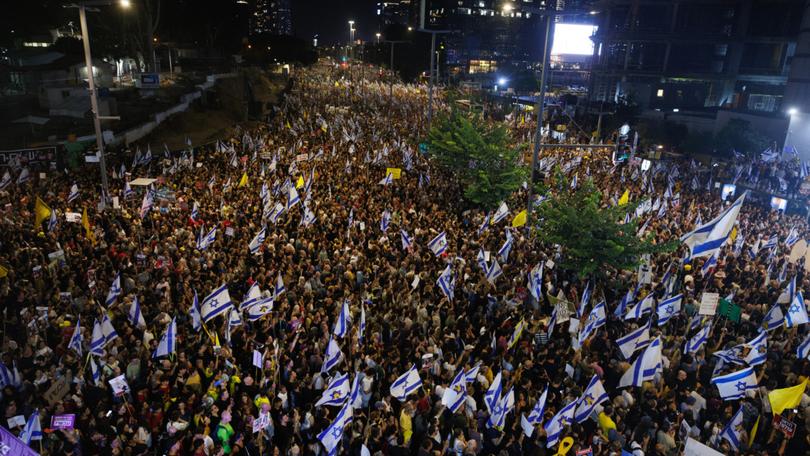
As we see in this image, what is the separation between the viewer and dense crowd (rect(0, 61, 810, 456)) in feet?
29.5

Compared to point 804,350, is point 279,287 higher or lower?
higher

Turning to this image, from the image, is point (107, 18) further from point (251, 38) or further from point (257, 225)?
point (251, 38)

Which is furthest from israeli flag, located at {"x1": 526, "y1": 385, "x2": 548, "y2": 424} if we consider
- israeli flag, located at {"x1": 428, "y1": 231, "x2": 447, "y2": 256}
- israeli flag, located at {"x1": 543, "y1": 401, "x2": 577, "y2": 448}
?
israeli flag, located at {"x1": 428, "y1": 231, "x2": 447, "y2": 256}

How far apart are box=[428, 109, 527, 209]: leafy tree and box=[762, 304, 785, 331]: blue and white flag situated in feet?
33.5

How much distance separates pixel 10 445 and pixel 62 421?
268 centimetres

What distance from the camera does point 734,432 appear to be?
8.75 m

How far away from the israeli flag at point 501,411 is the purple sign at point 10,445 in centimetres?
637

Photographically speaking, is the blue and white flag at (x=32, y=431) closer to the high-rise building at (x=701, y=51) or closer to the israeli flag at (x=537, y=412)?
the israeli flag at (x=537, y=412)

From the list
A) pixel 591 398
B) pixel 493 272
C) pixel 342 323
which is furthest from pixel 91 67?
pixel 591 398

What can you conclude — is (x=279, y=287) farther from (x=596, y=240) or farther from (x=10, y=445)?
(x=596, y=240)

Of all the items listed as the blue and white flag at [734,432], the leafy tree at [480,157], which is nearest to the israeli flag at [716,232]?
the blue and white flag at [734,432]

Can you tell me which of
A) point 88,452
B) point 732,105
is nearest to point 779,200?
point 88,452

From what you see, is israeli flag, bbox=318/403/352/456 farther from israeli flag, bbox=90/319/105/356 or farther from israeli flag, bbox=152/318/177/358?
israeli flag, bbox=90/319/105/356

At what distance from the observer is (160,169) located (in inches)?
1049
